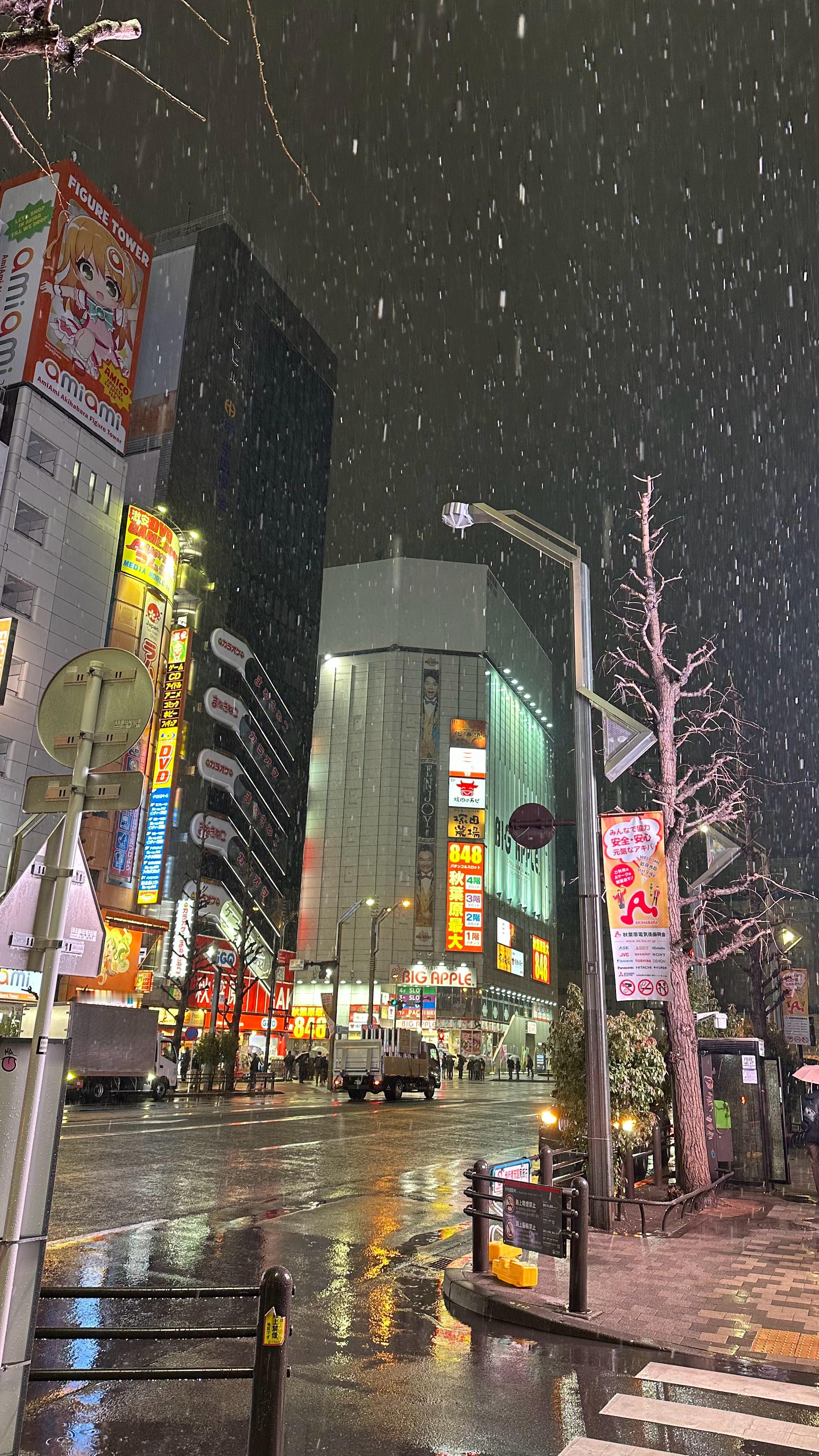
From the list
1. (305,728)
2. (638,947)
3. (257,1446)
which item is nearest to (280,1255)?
(638,947)

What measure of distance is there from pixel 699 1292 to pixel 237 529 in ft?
282

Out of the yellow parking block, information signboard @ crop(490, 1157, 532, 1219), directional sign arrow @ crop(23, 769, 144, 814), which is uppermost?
directional sign arrow @ crop(23, 769, 144, 814)

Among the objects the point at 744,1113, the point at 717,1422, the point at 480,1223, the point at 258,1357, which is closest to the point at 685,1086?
the point at 744,1113

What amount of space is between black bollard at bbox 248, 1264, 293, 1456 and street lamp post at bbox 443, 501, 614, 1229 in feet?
23.3

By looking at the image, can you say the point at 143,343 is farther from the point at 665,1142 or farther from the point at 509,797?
the point at 665,1142

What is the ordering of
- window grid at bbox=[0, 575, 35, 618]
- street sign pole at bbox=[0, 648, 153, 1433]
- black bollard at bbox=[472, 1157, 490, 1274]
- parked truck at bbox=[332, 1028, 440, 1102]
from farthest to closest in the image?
1. window grid at bbox=[0, 575, 35, 618]
2. parked truck at bbox=[332, 1028, 440, 1102]
3. black bollard at bbox=[472, 1157, 490, 1274]
4. street sign pole at bbox=[0, 648, 153, 1433]

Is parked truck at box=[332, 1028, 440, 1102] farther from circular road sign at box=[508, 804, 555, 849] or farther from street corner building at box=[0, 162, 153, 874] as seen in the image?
circular road sign at box=[508, 804, 555, 849]

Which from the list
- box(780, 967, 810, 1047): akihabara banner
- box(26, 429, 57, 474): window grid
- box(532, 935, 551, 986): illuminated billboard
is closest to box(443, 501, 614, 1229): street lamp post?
box(780, 967, 810, 1047): akihabara banner

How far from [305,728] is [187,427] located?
108 feet

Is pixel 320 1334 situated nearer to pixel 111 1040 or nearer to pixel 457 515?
pixel 457 515

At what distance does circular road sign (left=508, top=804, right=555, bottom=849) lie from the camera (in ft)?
40.6

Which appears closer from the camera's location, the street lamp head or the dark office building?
the street lamp head

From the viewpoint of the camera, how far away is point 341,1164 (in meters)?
18.3

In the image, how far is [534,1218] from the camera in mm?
8461
